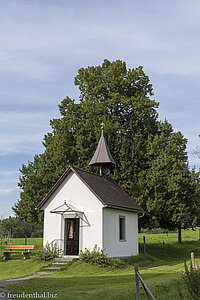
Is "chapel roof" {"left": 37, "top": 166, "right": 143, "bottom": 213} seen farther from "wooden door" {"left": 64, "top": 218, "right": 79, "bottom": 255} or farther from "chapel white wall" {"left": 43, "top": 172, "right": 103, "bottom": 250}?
"wooden door" {"left": 64, "top": 218, "right": 79, "bottom": 255}

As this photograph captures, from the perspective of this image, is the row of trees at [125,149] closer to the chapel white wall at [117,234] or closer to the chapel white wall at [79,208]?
the chapel white wall at [117,234]

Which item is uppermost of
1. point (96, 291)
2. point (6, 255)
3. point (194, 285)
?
point (194, 285)

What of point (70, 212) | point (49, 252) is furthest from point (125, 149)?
point (49, 252)

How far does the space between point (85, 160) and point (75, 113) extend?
17.7 ft

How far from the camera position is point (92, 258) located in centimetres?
1803

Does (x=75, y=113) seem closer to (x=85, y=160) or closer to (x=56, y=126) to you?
(x=56, y=126)

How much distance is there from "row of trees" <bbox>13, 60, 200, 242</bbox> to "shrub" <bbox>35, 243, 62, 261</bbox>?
788 centimetres

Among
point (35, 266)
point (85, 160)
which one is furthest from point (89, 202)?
point (85, 160)

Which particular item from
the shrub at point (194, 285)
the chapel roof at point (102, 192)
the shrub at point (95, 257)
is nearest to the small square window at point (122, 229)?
the chapel roof at point (102, 192)

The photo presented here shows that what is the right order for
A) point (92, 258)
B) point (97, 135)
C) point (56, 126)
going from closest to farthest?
point (92, 258), point (97, 135), point (56, 126)

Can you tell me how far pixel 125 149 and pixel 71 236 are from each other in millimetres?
10287

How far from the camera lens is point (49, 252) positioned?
64.2 feet

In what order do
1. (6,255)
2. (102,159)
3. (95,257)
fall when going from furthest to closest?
(102,159)
(6,255)
(95,257)

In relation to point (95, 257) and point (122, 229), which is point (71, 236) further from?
point (122, 229)
